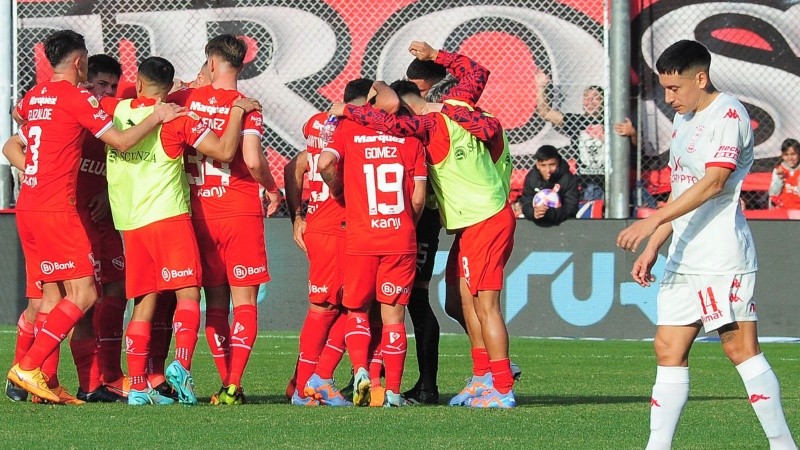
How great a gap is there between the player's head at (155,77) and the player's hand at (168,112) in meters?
0.30

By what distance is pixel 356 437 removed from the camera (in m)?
6.80

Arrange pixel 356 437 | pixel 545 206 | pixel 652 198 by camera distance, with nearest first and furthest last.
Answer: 1. pixel 356 437
2. pixel 545 206
3. pixel 652 198

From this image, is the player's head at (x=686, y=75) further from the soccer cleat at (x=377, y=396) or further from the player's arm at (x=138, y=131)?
the player's arm at (x=138, y=131)

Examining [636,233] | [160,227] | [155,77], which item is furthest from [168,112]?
[636,233]

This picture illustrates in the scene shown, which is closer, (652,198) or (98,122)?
(98,122)

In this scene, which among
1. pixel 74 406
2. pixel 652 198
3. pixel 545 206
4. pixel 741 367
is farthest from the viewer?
pixel 652 198

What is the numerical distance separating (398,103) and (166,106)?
140cm

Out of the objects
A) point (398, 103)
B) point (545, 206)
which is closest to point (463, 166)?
point (398, 103)

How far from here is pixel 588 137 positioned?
15797 millimetres

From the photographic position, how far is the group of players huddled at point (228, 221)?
27.0ft

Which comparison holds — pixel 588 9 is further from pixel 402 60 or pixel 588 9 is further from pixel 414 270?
pixel 414 270

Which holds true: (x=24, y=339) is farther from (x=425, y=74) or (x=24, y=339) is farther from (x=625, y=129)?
(x=625, y=129)

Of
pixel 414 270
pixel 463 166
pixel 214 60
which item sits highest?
pixel 214 60

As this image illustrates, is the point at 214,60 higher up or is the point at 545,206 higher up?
the point at 214,60
